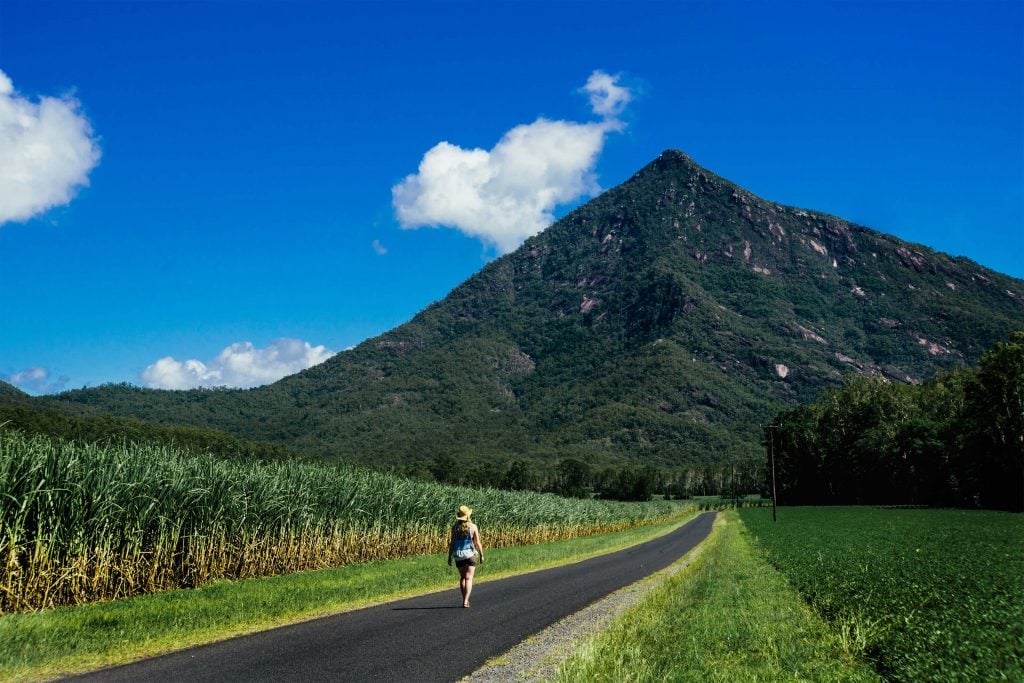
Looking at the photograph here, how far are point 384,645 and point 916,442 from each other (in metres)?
84.5

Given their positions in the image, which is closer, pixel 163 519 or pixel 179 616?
pixel 179 616

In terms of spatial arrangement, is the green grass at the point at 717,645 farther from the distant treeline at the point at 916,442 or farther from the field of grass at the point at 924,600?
the distant treeline at the point at 916,442

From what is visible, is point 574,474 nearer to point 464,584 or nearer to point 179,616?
point 464,584

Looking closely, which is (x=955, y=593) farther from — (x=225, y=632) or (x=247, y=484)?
(x=247, y=484)

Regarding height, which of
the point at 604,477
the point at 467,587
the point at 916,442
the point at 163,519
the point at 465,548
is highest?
the point at 916,442

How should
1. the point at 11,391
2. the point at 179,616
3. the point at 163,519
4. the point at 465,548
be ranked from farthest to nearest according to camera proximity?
the point at 11,391 → the point at 163,519 → the point at 465,548 → the point at 179,616

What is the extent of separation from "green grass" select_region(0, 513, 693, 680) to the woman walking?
6.65 ft

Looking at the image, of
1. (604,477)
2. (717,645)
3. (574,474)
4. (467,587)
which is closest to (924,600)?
(717,645)

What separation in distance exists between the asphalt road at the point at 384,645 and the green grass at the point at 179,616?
0.70 metres

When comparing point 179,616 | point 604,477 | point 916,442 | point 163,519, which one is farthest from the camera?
point 604,477

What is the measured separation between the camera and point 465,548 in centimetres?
1409

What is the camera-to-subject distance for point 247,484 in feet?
60.7

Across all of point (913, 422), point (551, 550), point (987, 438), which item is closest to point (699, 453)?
point (913, 422)

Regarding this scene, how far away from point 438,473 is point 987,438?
85.3 meters
